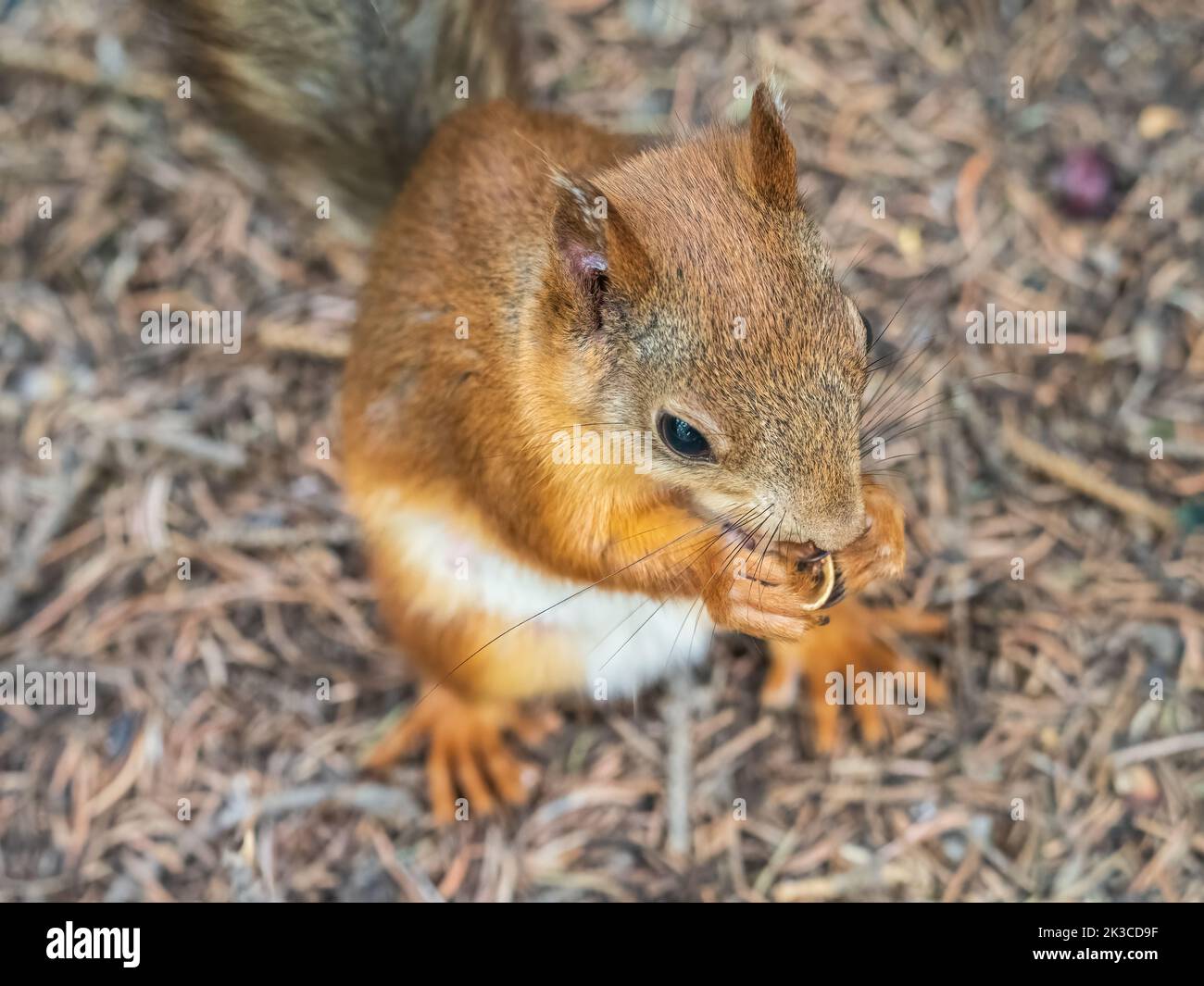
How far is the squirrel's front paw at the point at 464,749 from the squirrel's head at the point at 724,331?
105 cm

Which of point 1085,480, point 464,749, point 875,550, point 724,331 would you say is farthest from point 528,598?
point 1085,480

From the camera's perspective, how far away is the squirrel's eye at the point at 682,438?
5.64ft

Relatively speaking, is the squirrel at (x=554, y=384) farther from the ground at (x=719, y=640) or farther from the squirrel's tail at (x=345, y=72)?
the ground at (x=719, y=640)

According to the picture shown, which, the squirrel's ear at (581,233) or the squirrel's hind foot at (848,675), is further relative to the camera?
the squirrel's hind foot at (848,675)

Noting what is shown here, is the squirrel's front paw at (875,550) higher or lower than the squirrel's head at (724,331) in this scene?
lower

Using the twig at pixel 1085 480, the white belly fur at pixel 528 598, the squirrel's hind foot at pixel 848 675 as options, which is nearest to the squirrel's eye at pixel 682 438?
the white belly fur at pixel 528 598

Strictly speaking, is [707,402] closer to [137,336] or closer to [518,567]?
[518,567]

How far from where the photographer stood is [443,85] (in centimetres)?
234

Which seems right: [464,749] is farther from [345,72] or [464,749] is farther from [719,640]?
[345,72]

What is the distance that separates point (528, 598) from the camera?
7.68 ft

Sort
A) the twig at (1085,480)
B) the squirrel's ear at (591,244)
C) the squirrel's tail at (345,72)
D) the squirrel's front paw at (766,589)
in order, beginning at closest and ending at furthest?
the squirrel's ear at (591,244) → the squirrel's front paw at (766,589) → the squirrel's tail at (345,72) → the twig at (1085,480)

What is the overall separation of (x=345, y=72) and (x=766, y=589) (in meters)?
1.32
